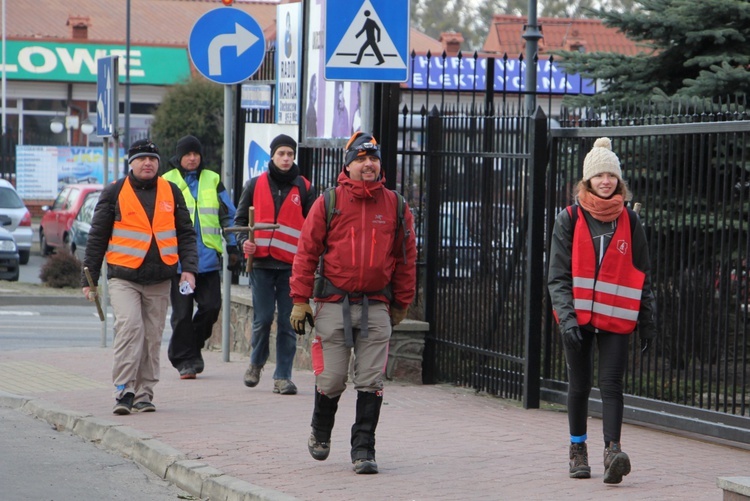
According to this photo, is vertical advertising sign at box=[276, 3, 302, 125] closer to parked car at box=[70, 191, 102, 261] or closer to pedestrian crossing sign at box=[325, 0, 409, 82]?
pedestrian crossing sign at box=[325, 0, 409, 82]

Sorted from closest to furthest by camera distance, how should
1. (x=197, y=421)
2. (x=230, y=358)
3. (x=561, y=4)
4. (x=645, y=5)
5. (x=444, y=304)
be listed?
(x=197, y=421) → (x=444, y=304) → (x=645, y=5) → (x=230, y=358) → (x=561, y=4)

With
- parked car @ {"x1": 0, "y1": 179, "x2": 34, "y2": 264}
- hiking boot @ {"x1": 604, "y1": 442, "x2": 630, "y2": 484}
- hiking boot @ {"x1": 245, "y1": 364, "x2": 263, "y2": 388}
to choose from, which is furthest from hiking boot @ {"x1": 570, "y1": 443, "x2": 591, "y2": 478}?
parked car @ {"x1": 0, "y1": 179, "x2": 34, "y2": 264}

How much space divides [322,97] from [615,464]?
589 centimetres

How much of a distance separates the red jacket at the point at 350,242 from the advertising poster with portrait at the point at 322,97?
408 centimetres

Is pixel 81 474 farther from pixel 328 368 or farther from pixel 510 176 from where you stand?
pixel 510 176

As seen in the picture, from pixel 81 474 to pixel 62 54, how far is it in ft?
134

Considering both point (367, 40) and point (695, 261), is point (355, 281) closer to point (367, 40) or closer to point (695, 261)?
point (367, 40)

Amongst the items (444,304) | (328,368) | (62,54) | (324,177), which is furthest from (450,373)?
(62,54)

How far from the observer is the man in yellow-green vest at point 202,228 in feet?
34.1

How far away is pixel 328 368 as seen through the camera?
6.93m

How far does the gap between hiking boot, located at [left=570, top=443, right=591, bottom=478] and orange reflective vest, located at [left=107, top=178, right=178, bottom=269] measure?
3393 mm

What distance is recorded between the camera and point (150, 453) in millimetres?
7484

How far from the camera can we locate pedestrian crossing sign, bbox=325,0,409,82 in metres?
8.51

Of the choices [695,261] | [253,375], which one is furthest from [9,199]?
[695,261]
